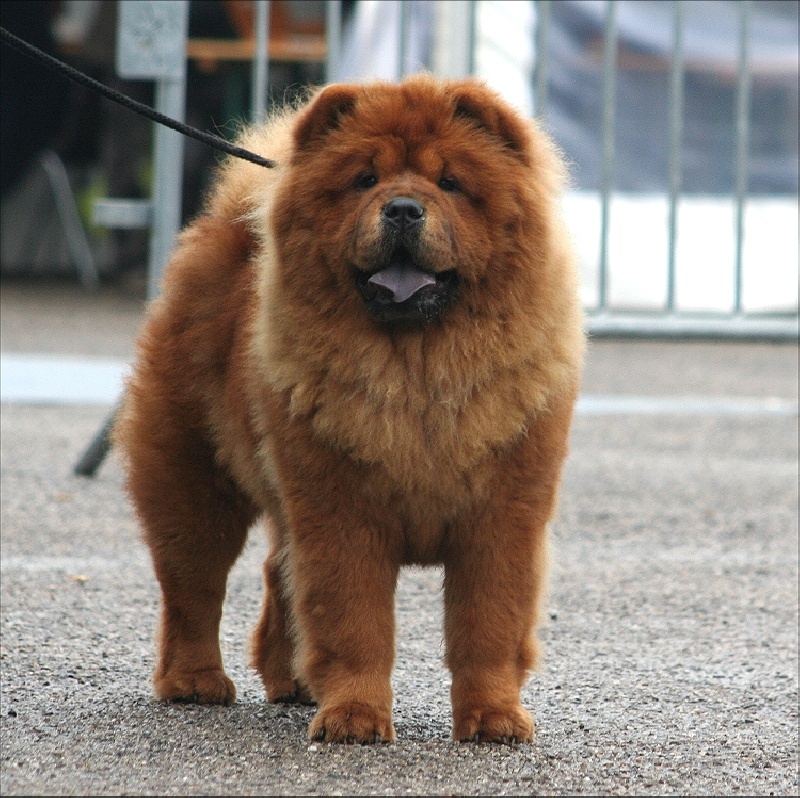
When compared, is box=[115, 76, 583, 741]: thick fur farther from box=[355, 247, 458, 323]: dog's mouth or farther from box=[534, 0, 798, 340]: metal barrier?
box=[534, 0, 798, 340]: metal barrier

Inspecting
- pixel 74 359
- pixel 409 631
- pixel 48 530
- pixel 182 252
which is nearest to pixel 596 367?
pixel 74 359

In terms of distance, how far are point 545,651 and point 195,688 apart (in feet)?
3.42

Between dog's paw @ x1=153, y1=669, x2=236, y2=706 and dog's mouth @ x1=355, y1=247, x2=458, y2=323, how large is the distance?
0.98 m

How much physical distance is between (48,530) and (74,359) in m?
4.47

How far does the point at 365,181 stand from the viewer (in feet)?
9.41

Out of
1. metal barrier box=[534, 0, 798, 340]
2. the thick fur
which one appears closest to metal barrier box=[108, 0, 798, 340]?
metal barrier box=[534, 0, 798, 340]

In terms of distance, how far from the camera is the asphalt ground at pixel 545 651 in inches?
109

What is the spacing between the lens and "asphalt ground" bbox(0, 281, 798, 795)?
278 cm

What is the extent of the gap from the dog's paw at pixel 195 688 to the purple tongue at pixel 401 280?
41.0 inches

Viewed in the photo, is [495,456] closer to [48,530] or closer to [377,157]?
[377,157]

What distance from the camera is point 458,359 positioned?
9.49 ft

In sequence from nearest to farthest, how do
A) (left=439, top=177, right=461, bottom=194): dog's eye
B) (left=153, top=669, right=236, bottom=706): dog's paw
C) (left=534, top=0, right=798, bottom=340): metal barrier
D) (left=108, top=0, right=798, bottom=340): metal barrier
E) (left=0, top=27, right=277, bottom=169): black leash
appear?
1. (left=439, top=177, right=461, bottom=194): dog's eye
2. (left=153, top=669, right=236, bottom=706): dog's paw
3. (left=0, top=27, right=277, bottom=169): black leash
4. (left=108, top=0, right=798, bottom=340): metal barrier
5. (left=534, top=0, right=798, bottom=340): metal barrier

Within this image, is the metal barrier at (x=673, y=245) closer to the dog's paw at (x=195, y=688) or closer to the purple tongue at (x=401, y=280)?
the dog's paw at (x=195, y=688)

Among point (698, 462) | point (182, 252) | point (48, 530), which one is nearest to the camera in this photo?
point (182, 252)
